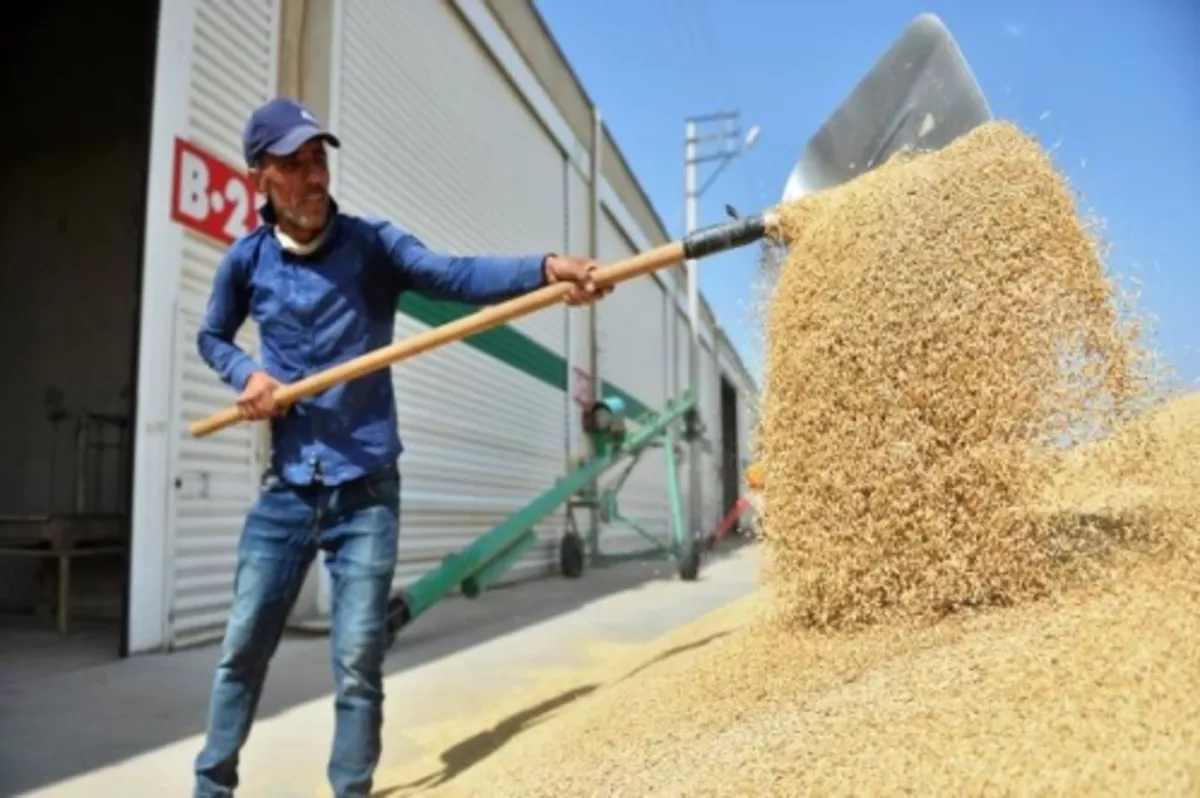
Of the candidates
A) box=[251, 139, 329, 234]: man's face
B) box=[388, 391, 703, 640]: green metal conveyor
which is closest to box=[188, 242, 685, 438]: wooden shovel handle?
box=[251, 139, 329, 234]: man's face

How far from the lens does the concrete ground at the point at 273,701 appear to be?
2.43 m

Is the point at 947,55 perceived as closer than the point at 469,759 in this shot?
No

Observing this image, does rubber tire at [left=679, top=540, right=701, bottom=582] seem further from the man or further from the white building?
the man

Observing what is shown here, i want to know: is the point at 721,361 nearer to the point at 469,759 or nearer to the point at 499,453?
the point at 499,453

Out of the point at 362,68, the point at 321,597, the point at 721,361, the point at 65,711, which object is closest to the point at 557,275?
the point at 65,711

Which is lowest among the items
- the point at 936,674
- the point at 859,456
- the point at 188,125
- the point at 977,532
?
the point at 936,674

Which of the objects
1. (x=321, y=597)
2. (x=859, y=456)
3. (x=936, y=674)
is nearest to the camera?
(x=936, y=674)

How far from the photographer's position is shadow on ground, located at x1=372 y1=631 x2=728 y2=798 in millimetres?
2314

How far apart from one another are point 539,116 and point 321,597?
565cm

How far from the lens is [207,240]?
14.5 feet

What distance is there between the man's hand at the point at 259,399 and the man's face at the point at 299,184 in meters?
0.37

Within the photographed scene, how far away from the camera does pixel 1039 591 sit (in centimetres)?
230

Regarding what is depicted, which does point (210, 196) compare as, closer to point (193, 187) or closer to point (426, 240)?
point (193, 187)

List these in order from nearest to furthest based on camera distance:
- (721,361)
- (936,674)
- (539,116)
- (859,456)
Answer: (936,674)
(859,456)
(539,116)
(721,361)
